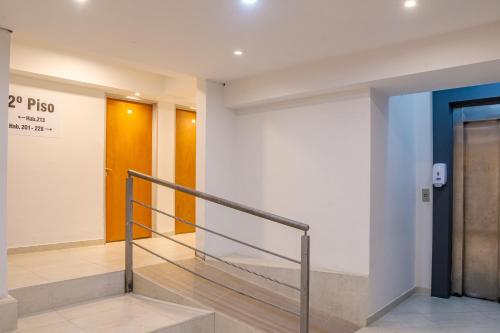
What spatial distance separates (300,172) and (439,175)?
166 cm

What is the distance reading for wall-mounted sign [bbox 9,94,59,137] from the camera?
4531mm

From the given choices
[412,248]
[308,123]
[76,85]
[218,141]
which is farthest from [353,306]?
[76,85]

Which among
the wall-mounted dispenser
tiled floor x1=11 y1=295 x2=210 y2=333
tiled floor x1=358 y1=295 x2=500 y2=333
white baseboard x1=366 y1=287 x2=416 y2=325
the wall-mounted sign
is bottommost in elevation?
tiled floor x1=358 y1=295 x2=500 y2=333

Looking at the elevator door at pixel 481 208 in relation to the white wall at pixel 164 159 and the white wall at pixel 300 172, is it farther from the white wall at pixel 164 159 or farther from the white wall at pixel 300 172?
the white wall at pixel 164 159

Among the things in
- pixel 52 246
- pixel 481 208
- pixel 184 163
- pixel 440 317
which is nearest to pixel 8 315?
pixel 52 246

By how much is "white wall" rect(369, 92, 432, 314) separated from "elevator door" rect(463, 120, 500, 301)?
0.42 metres

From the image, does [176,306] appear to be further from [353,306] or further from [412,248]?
[412,248]

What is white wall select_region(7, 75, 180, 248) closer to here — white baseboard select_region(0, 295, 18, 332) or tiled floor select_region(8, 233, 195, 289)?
tiled floor select_region(8, 233, 195, 289)

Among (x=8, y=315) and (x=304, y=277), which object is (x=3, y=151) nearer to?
(x=8, y=315)

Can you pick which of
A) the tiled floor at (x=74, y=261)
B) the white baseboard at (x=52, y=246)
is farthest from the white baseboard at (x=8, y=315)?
the white baseboard at (x=52, y=246)

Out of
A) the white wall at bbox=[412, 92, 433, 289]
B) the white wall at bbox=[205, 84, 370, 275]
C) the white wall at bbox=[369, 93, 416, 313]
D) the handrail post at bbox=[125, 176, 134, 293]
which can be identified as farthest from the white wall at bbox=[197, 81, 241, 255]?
the white wall at bbox=[412, 92, 433, 289]

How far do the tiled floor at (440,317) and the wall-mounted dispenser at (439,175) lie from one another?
1349mm

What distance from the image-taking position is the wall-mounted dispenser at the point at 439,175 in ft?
14.8

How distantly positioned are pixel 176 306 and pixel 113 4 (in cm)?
248
